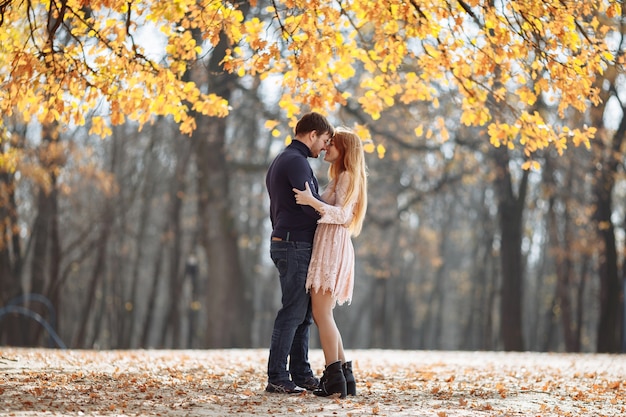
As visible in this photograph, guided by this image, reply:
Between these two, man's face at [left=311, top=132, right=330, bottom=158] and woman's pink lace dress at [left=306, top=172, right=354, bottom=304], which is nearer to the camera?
woman's pink lace dress at [left=306, top=172, right=354, bottom=304]

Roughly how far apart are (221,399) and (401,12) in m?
3.83

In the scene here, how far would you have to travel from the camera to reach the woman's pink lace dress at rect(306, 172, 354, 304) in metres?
6.52

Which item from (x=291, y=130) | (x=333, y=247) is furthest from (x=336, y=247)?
(x=291, y=130)

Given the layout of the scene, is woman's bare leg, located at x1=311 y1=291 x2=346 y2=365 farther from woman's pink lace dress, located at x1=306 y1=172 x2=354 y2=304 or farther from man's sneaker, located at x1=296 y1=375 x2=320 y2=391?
man's sneaker, located at x1=296 y1=375 x2=320 y2=391

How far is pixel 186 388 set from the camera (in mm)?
7082

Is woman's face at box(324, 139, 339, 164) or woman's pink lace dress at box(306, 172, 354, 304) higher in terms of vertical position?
woman's face at box(324, 139, 339, 164)

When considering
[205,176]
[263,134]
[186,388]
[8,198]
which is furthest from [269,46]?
[263,134]

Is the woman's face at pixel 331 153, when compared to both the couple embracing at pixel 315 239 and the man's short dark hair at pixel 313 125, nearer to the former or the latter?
the couple embracing at pixel 315 239

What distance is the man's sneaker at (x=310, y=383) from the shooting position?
7047 millimetres

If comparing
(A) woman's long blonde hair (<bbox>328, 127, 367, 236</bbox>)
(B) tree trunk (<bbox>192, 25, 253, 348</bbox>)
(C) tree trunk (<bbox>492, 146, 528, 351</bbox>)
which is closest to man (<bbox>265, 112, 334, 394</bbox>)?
(A) woman's long blonde hair (<bbox>328, 127, 367, 236</bbox>)

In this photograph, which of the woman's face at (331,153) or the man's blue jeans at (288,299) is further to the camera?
the woman's face at (331,153)

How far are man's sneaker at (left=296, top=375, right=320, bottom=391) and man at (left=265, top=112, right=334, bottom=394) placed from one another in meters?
0.29

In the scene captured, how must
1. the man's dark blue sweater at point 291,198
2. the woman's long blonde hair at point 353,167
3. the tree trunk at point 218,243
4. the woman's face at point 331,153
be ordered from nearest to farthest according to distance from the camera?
the man's dark blue sweater at point 291,198 < the woman's long blonde hair at point 353,167 < the woman's face at point 331,153 < the tree trunk at point 218,243

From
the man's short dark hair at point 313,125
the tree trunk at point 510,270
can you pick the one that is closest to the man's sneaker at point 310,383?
the man's short dark hair at point 313,125
